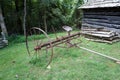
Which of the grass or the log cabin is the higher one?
the log cabin

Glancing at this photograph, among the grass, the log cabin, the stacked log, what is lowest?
the grass

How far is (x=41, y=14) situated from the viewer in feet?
43.8

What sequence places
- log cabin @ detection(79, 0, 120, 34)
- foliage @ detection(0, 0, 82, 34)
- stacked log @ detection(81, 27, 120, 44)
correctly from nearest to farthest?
1. stacked log @ detection(81, 27, 120, 44)
2. log cabin @ detection(79, 0, 120, 34)
3. foliage @ detection(0, 0, 82, 34)

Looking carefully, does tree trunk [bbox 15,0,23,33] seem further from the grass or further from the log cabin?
the grass

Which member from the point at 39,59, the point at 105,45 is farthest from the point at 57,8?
the point at 39,59

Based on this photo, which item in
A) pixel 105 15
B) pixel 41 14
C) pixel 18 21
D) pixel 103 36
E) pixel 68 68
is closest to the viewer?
pixel 68 68

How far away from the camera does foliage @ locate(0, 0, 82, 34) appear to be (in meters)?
13.0

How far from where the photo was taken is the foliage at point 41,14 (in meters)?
13.0

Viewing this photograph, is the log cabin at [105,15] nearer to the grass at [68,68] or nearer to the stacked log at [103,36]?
the stacked log at [103,36]

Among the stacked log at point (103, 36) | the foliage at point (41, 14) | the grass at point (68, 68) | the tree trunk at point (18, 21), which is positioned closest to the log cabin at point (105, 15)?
the stacked log at point (103, 36)

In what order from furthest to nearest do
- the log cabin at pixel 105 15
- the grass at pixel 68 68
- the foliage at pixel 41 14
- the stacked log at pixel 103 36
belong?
the foliage at pixel 41 14 < the log cabin at pixel 105 15 < the stacked log at pixel 103 36 < the grass at pixel 68 68

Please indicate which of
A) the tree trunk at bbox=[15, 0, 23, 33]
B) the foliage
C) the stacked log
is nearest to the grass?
the stacked log

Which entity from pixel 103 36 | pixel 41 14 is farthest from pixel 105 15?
pixel 41 14

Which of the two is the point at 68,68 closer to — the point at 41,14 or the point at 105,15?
the point at 105,15
